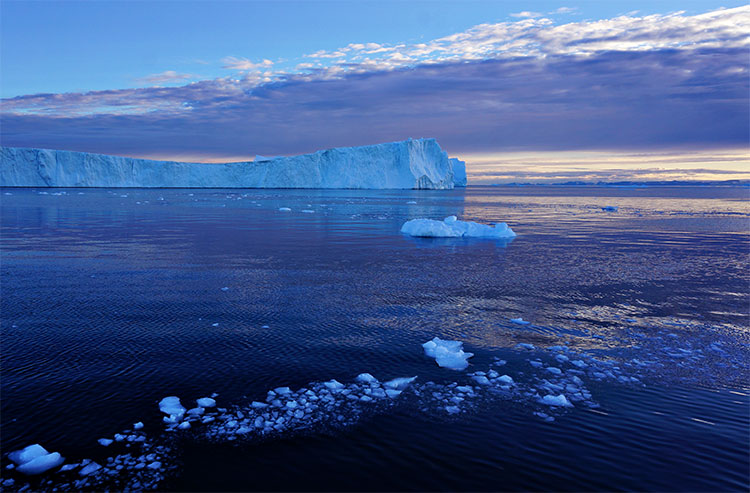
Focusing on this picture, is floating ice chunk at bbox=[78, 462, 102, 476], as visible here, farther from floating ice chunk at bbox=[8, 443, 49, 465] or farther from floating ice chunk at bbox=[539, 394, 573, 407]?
floating ice chunk at bbox=[539, 394, 573, 407]

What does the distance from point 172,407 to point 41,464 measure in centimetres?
113

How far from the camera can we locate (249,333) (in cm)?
697

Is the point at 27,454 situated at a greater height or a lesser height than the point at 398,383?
greater

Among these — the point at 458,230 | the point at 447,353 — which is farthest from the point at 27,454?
the point at 458,230

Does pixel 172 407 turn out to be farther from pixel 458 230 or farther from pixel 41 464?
pixel 458 230

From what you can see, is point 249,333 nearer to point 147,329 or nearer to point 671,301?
point 147,329

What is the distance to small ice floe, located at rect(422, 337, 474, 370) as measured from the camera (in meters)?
5.95

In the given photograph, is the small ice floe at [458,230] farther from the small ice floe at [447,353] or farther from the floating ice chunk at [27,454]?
the floating ice chunk at [27,454]

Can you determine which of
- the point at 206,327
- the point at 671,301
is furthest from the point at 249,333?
the point at 671,301

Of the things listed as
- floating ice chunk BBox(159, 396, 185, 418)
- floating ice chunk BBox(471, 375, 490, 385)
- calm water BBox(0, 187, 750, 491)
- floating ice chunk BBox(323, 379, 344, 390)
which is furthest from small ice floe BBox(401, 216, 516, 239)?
floating ice chunk BBox(159, 396, 185, 418)

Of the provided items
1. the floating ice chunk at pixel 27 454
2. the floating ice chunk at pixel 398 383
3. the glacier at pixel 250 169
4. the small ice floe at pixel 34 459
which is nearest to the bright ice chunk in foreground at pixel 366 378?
the floating ice chunk at pixel 398 383

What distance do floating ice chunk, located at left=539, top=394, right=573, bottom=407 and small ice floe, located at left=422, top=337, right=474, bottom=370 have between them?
109cm

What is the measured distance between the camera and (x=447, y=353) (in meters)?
6.13

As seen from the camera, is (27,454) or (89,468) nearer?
(89,468)
